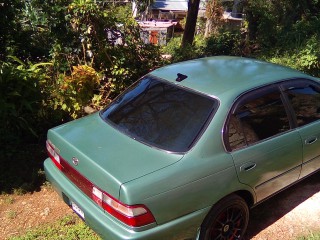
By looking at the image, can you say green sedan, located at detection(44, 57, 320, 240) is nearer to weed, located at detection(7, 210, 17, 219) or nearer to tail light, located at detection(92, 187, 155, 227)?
tail light, located at detection(92, 187, 155, 227)

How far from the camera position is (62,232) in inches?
141

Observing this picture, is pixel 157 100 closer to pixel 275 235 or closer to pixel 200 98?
pixel 200 98

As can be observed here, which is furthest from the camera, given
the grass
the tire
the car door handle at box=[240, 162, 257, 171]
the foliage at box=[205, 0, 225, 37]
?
the foliage at box=[205, 0, 225, 37]

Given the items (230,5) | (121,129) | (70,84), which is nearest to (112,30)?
(70,84)

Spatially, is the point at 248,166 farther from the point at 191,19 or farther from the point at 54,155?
the point at 191,19

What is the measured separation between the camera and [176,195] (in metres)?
2.77

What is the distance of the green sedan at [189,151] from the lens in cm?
276

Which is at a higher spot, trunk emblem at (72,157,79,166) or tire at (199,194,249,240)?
trunk emblem at (72,157,79,166)

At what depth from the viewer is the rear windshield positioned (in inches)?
121

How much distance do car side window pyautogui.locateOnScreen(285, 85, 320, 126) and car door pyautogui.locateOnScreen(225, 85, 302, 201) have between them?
0.17 metres

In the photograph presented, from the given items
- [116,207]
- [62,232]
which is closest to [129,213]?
[116,207]

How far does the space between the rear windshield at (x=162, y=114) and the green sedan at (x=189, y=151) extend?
0.01 metres

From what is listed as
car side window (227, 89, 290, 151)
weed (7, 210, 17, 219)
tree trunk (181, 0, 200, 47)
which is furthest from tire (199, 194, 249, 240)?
tree trunk (181, 0, 200, 47)

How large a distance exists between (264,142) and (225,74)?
767 mm
